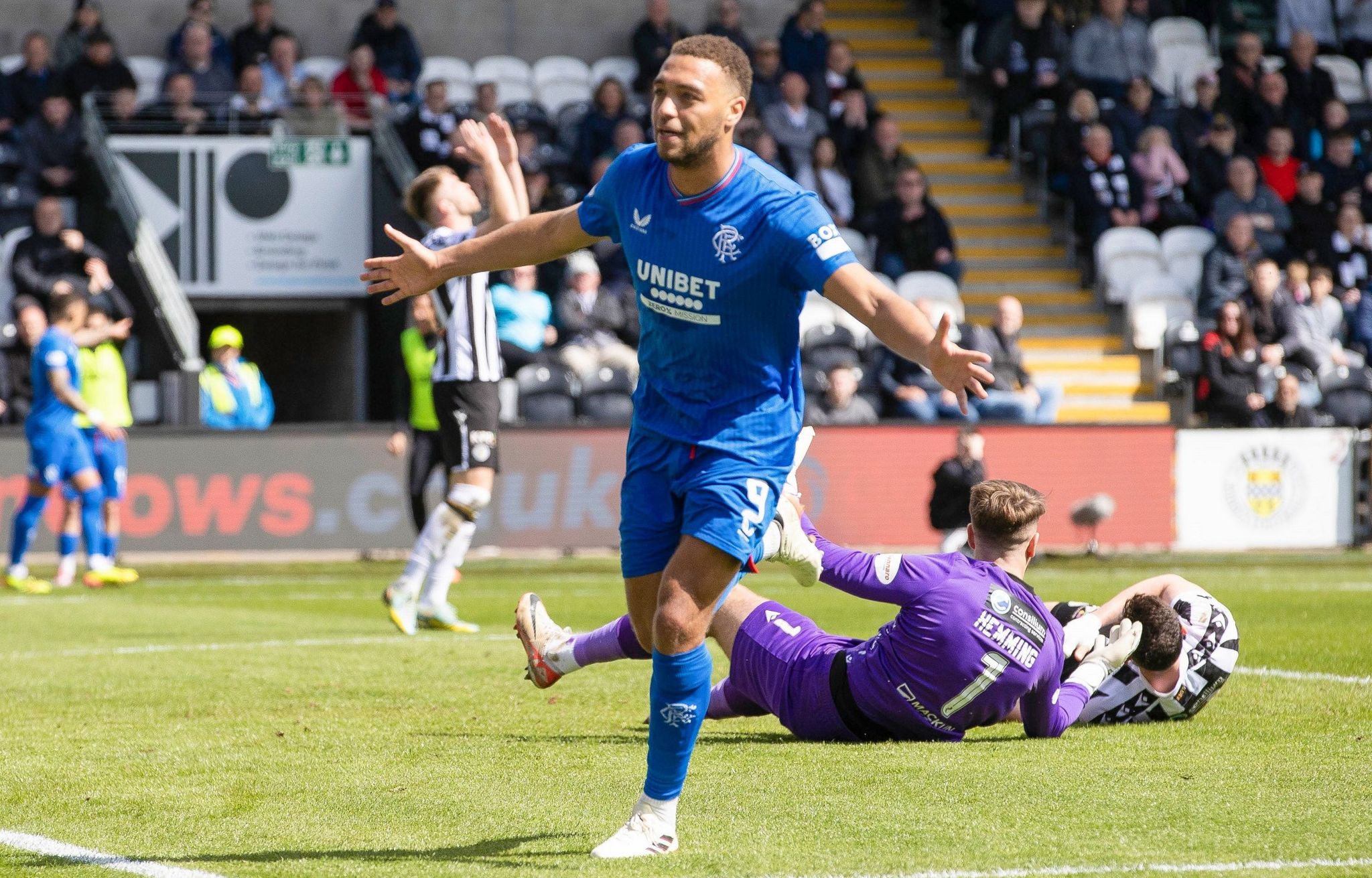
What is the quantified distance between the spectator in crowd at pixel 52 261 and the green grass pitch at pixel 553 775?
31.3ft

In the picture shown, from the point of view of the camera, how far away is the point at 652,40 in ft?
76.9

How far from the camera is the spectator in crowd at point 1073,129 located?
2334 centimetres

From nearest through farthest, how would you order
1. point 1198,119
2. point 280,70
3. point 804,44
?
point 280,70, point 804,44, point 1198,119

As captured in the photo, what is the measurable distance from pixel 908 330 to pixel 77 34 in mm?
19294

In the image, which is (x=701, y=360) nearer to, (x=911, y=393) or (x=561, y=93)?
(x=911, y=393)

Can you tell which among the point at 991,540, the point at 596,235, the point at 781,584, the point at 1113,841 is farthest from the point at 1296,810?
the point at 781,584

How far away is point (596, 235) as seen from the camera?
5184 millimetres

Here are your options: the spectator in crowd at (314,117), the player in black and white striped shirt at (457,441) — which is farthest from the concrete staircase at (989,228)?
the player in black and white striped shirt at (457,441)

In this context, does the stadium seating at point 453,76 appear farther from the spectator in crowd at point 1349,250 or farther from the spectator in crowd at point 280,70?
the spectator in crowd at point 1349,250

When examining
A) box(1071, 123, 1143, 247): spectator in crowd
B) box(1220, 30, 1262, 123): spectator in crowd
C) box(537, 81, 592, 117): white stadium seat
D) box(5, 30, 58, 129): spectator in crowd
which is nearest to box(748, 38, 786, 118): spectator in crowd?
box(537, 81, 592, 117): white stadium seat

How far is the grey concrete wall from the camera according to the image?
76.8ft

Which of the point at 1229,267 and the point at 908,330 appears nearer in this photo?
the point at 908,330

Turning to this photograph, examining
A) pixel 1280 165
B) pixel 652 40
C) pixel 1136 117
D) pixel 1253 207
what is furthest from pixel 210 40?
pixel 1280 165

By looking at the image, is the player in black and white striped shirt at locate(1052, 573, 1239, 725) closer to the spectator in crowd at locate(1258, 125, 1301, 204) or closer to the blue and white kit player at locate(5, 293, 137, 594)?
the blue and white kit player at locate(5, 293, 137, 594)
